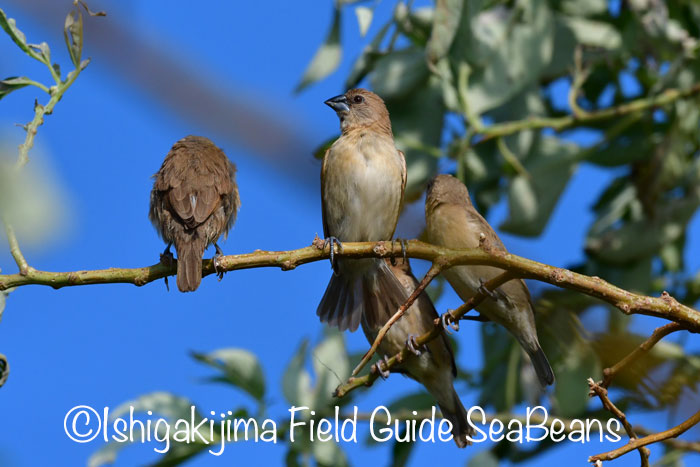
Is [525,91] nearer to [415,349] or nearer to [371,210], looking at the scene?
[371,210]

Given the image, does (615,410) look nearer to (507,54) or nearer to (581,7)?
(507,54)

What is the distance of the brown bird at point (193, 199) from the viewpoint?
12.3ft

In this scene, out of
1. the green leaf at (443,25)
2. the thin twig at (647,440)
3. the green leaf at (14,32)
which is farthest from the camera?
the green leaf at (443,25)

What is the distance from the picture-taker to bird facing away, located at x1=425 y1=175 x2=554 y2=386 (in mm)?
4230

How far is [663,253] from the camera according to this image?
4.73 meters

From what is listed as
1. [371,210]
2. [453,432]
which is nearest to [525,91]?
[371,210]

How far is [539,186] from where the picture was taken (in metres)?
4.63

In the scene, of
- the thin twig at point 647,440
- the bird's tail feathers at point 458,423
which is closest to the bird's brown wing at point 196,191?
the bird's tail feathers at point 458,423

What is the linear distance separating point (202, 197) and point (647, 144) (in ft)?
8.36

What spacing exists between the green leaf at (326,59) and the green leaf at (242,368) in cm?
133

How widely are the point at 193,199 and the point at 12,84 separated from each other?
1528 millimetres

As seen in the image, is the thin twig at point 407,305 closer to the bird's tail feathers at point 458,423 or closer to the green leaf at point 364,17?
the green leaf at point 364,17

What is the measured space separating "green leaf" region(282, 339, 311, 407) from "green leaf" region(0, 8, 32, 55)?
231 centimetres

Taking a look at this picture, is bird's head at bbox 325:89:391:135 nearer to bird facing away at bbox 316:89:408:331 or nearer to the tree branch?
bird facing away at bbox 316:89:408:331
